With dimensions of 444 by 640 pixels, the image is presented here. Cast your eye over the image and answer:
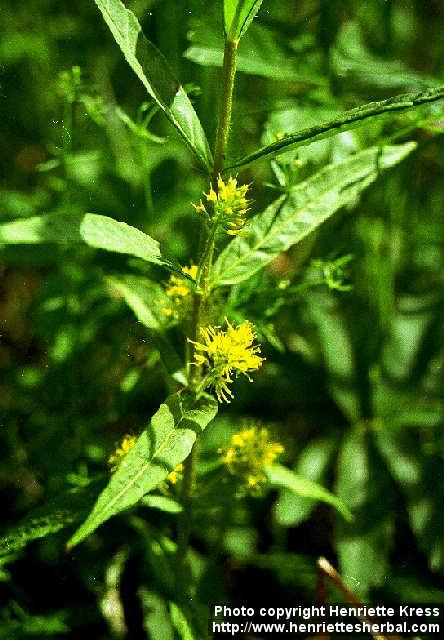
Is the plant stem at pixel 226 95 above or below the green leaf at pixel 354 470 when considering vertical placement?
above

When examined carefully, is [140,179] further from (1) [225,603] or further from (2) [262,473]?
(1) [225,603]

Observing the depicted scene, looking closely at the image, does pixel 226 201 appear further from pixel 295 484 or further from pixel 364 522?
pixel 364 522

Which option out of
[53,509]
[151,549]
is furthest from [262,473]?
[53,509]

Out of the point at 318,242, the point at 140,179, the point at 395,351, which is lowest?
the point at 395,351

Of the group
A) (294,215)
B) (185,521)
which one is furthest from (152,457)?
(294,215)

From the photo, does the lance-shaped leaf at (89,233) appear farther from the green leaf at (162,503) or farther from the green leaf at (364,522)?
the green leaf at (364,522)

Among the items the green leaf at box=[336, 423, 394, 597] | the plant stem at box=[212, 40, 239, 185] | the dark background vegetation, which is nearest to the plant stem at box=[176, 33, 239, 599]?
the plant stem at box=[212, 40, 239, 185]

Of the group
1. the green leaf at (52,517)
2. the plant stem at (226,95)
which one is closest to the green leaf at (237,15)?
the plant stem at (226,95)
